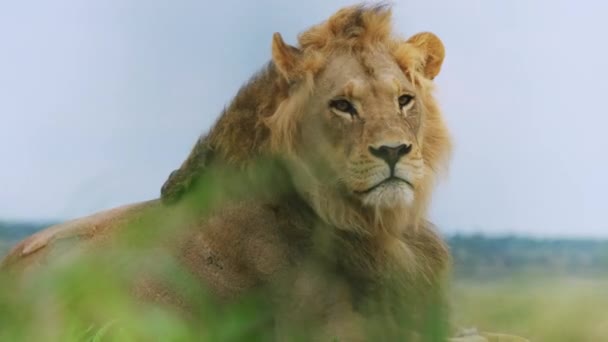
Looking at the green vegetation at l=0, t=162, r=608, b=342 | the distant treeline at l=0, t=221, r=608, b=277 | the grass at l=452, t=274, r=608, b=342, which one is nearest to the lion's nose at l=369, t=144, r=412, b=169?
the distant treeline at l=0, t=221, r=608, b=277

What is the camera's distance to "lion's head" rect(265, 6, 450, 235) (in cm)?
381

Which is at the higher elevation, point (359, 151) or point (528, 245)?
point (359, 151)

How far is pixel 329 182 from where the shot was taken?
160 inches

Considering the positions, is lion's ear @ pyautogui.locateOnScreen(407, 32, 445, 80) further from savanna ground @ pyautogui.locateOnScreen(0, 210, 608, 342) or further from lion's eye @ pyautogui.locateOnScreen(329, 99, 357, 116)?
savanna ground @ pyautogui.locateOnScreen(0, 210, 608, 342)

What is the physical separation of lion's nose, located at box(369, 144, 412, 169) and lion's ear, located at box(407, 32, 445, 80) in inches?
29.9

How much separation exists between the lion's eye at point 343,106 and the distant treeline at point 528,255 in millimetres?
1720

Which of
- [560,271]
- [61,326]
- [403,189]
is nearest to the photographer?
[61,326]

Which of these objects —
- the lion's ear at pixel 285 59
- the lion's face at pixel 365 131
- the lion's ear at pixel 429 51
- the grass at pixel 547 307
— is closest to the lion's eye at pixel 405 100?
the lion's face at pixel 365 131

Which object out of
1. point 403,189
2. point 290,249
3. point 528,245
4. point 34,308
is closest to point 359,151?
point 403,189

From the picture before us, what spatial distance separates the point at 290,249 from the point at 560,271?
2221mm

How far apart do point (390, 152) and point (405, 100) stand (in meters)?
0.39

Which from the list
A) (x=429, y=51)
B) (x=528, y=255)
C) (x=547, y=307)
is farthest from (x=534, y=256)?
(x=429, y=51)

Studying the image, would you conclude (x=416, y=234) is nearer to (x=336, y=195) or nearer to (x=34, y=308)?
(x=336, y=195)

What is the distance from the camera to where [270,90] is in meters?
4.27
